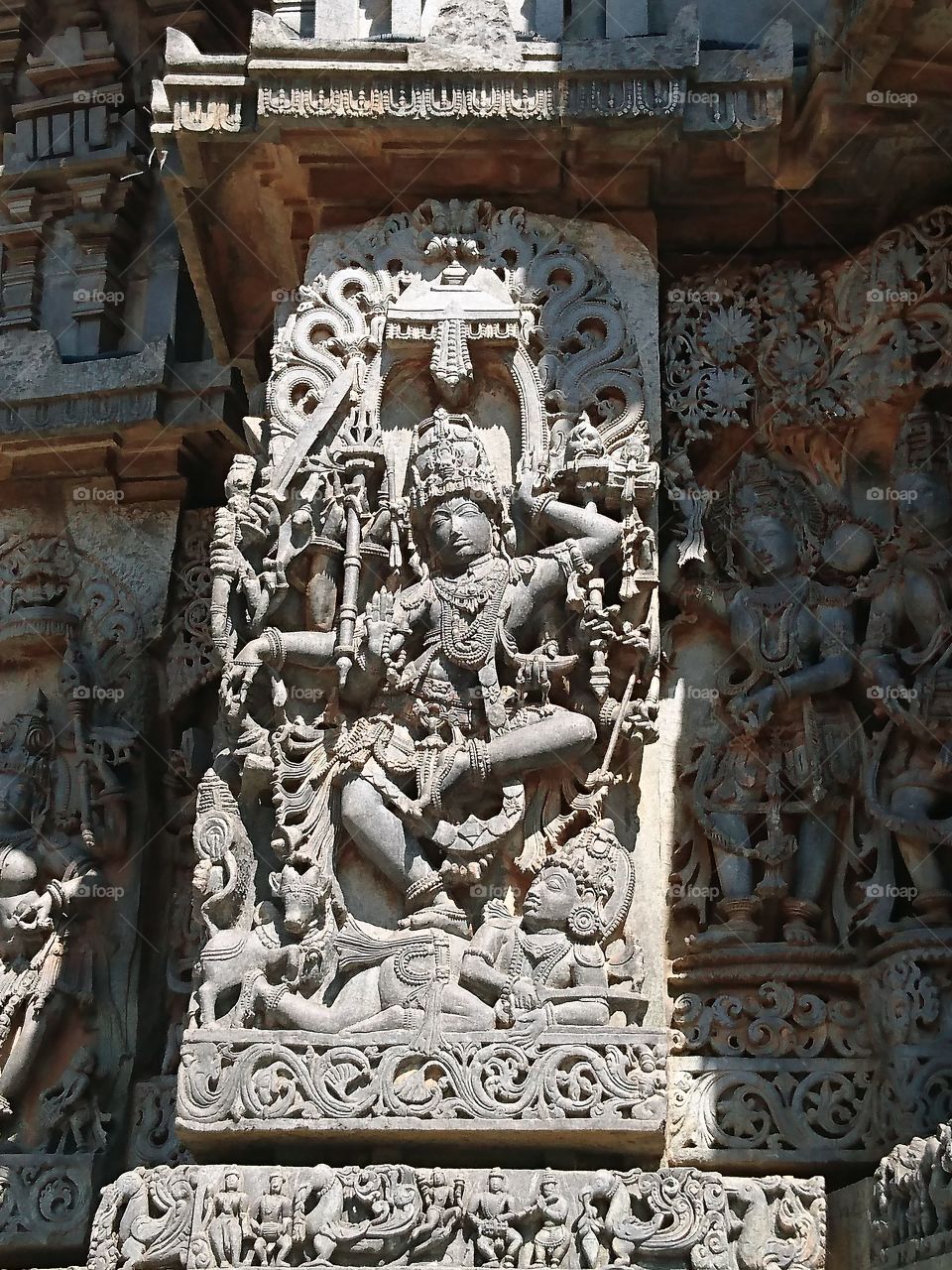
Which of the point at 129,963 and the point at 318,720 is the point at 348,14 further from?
the point at 129,963

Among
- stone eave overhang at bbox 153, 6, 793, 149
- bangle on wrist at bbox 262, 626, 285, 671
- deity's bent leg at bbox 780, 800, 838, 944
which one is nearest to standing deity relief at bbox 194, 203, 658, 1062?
bangle on wrist at bbox 262, 626, 285, 671

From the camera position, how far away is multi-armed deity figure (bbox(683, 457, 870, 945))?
276 inches

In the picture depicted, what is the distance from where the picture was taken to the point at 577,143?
7375 mm

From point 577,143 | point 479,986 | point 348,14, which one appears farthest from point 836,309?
point 479,986

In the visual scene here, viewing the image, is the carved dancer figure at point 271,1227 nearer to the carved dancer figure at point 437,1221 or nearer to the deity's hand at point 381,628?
the carved dancer figure at point 437,1221

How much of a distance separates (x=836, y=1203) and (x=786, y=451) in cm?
299

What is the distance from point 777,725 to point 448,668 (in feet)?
4.40

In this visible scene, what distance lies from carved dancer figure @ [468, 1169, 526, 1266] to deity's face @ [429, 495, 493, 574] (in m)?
2.26

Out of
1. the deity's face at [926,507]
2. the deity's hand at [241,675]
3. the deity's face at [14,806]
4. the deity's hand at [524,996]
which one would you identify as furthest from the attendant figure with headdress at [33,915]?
the deity's face at [926,507]

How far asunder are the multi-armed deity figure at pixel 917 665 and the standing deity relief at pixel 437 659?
93 cm

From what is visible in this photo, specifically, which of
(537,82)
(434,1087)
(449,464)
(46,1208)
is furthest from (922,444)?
(46,1208)

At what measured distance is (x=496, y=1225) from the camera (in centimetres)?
602

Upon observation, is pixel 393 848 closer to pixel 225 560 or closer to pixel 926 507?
pixel 225 560

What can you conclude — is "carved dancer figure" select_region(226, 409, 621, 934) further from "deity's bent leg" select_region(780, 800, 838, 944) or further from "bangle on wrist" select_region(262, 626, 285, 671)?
"deity's bent leg" select_region(780, 800, 838, 944)
